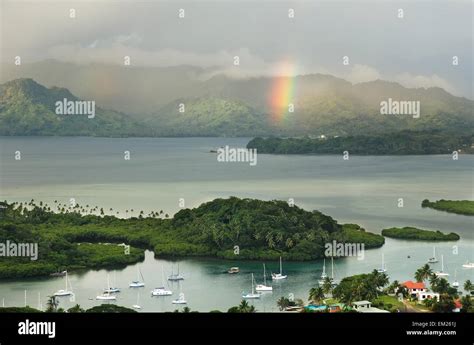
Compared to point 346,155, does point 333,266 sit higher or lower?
lower

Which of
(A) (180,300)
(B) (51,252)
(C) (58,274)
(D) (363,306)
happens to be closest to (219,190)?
(B) (51,252)

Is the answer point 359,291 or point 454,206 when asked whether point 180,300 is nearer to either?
point 359,291

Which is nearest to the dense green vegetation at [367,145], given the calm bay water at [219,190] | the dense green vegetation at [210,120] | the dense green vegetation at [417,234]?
the calm bay water at [219,190]

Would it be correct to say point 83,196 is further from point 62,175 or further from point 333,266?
point 333,266

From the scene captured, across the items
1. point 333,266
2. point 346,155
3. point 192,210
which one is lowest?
point 333,266
